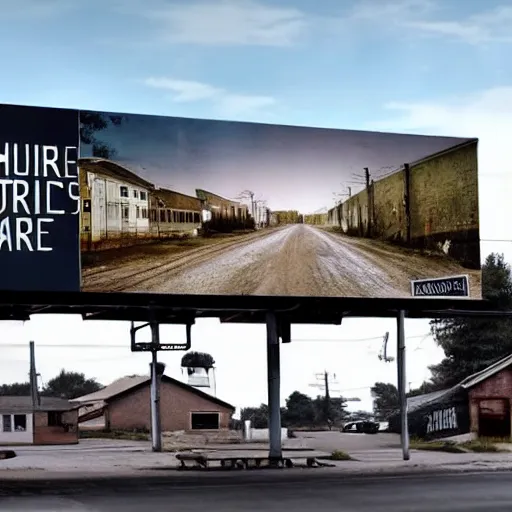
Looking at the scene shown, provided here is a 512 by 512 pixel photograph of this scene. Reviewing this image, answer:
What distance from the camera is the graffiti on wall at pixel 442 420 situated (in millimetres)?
56463

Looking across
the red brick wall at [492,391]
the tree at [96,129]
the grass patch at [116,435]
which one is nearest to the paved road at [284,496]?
the tree at [96,129]

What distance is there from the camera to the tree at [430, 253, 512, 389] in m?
74.4

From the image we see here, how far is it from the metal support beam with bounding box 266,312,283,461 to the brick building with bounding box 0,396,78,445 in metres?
20.2

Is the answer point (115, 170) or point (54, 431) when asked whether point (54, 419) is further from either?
point (115, 170)

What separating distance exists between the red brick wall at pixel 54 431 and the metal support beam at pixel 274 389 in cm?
2023

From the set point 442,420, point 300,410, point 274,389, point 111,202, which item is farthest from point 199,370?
point 111,202

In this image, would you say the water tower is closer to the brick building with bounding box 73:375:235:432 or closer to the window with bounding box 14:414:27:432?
the brick building with bounding box 73:375:235:432

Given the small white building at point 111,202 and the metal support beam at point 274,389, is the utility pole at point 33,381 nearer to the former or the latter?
the metal support beam at point 274,389

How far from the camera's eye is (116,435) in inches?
2355

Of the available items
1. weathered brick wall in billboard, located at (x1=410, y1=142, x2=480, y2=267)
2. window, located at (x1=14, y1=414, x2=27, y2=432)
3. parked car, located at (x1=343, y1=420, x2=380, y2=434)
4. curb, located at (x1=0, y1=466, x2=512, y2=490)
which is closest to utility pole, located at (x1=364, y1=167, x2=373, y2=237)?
weathered brick wall in billboard, located at (x1=410, y1=142, x2=480, y2=267)

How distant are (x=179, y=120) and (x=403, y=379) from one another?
13.5 m

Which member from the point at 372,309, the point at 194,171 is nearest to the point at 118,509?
the point at 194,171

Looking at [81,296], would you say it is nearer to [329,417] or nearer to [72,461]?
[72,461]

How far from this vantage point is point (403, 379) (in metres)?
Result: 41.8
